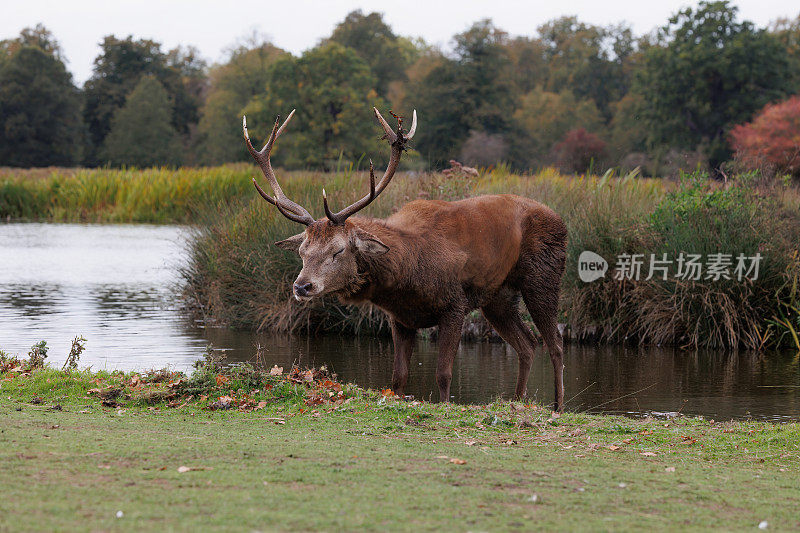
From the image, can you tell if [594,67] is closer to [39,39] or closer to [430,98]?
[430,98]

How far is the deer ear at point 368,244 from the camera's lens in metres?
8.37

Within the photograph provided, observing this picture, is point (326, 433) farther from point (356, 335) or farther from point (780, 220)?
point (780, 220)

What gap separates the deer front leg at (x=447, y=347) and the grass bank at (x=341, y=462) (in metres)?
0.76

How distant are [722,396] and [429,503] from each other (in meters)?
6.87

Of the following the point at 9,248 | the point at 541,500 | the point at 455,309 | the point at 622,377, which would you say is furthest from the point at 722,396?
the point at 9,248

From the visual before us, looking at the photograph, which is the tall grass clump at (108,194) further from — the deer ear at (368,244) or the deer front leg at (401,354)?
the deer ear at (368,244)

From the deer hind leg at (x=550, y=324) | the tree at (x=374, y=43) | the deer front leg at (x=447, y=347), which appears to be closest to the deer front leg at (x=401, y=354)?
the deer front leg at (x=447, y=347)

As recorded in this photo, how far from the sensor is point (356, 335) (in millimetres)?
14781

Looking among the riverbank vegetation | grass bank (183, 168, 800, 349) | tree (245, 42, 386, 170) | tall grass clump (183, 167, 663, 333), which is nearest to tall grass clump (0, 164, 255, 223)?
tall grass clump (183, 167, 663, 333)

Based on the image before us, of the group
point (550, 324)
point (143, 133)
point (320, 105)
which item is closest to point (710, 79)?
point (320, 105)

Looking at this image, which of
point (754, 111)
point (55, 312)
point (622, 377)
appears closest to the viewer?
point (622, 377)

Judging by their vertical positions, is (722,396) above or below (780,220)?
below

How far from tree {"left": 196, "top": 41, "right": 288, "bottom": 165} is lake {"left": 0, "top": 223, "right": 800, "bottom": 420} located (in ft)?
180
